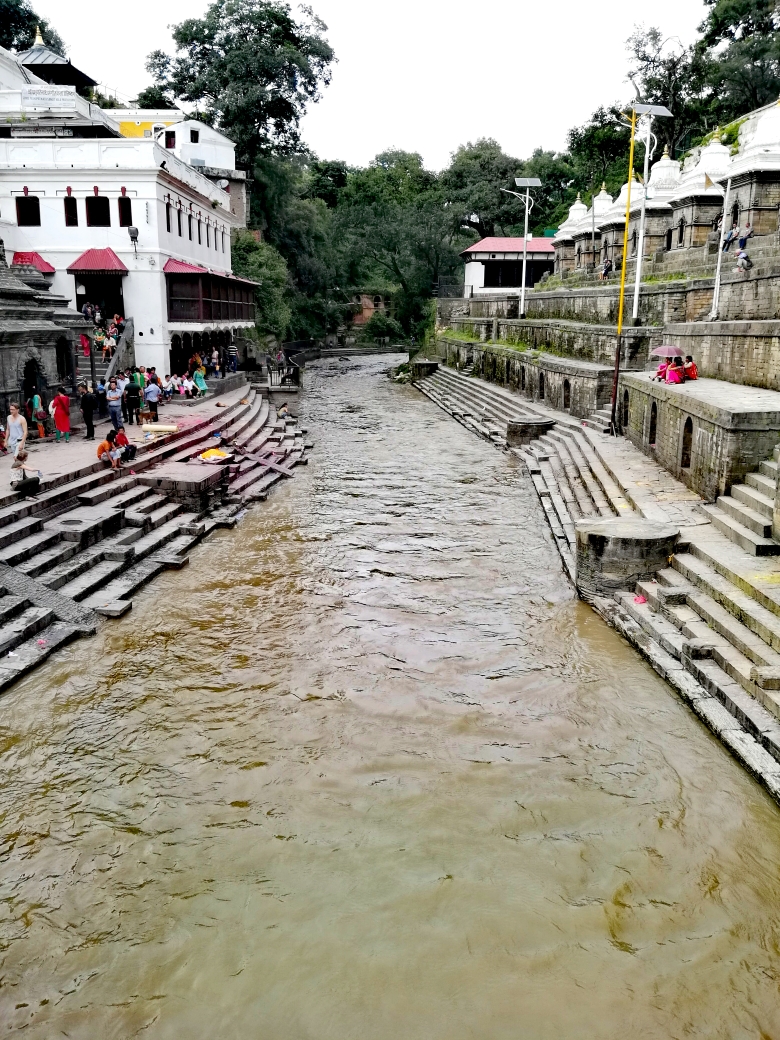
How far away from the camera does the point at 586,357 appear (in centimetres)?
2612

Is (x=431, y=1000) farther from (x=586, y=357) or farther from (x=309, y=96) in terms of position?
(x=309, y=96)

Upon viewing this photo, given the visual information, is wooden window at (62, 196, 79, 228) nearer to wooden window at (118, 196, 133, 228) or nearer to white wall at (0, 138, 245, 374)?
white wall at (0, 138, 245, 374)

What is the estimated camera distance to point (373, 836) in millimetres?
6812

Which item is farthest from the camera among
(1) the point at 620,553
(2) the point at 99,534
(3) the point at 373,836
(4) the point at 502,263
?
(4) the point at 502,263

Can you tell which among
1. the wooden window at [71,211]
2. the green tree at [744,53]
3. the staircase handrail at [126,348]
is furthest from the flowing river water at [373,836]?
the green tree at [744,53]

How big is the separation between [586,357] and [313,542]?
576 inches

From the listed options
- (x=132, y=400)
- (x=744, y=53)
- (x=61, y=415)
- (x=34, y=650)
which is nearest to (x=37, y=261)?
(x=132, y=400)

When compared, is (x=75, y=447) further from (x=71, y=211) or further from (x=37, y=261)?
(x=71, y=211)

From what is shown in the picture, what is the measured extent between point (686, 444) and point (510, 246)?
42069 mm

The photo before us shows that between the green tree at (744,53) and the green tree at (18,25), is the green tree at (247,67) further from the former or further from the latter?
the green tree at (744,53)

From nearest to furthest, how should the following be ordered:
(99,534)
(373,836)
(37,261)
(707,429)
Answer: (373,836), (99,534), (707,429), (37,261)

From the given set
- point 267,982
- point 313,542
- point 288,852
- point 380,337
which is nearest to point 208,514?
point 313,542

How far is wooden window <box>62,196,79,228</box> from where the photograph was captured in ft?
88.8

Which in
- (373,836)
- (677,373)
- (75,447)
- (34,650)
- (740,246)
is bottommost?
(373,836)
